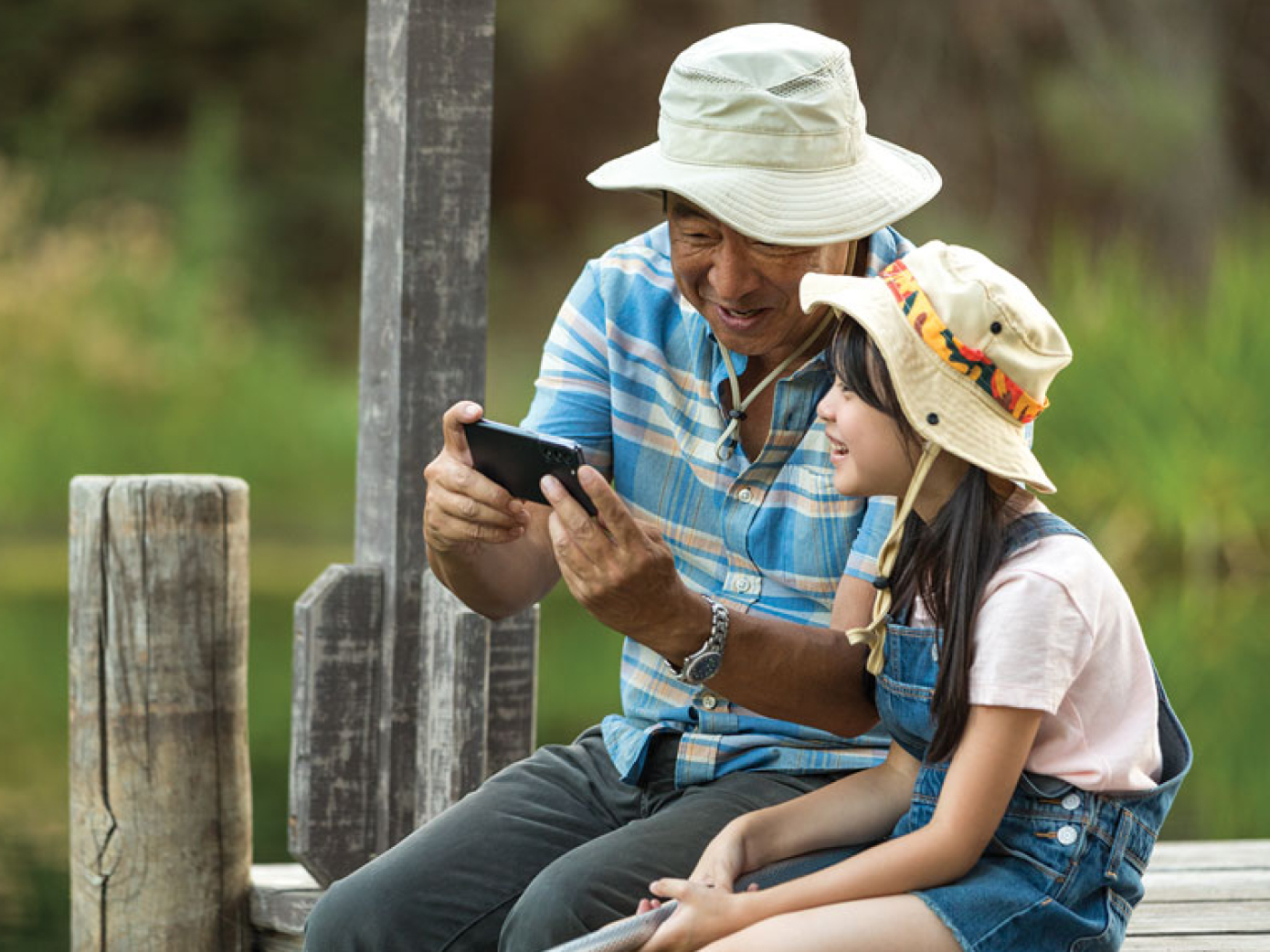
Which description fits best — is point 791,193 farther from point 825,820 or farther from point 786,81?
point 825,820

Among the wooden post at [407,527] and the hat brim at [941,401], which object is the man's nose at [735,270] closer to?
the hat brim at [941,401]

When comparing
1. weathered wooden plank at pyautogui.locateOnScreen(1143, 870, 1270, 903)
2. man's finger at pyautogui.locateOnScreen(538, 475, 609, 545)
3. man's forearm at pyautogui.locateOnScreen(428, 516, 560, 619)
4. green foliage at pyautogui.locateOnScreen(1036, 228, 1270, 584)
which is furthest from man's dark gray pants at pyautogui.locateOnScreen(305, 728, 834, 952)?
green foliage at pyautogui.locateOnScreen(1036, 228, 1270, 584)

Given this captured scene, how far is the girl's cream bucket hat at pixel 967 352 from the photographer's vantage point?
185cm

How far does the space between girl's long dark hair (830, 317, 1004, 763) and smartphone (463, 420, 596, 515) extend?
0.27 metres

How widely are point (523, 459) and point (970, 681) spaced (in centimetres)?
48

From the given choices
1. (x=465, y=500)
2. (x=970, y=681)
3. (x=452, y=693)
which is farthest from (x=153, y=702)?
(x=970, y=681)

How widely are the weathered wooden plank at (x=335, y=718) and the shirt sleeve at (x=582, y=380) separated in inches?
20.8

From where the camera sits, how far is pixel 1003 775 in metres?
1.79

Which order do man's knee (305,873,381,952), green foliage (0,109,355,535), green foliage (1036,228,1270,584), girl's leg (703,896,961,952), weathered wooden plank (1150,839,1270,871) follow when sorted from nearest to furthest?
girl's leg (703,896,961,952) → man's knee (305,873,381,952) → weathered wooden plank (1150,839,1270,871) → green foliage (1036,228,1270,584) → green foliage (0,109,355,535)

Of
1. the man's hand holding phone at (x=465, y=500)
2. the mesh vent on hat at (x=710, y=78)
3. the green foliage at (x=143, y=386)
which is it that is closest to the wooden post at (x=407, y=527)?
the man's hand holding phone at (x=465, y=500)

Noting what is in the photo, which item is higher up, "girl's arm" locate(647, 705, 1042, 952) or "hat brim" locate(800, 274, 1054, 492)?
"hat brim" locate(800, 274, 1054, 492)

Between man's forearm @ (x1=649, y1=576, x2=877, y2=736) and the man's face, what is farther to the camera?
the man's face

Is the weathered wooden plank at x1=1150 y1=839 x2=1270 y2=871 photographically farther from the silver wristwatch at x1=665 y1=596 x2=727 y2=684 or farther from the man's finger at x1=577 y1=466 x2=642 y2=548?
the man's finger at x1=577 y1=466 x2=642 y2=548

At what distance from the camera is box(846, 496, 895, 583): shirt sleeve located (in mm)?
2014
